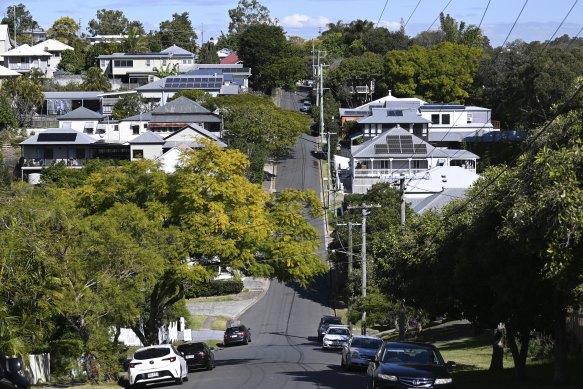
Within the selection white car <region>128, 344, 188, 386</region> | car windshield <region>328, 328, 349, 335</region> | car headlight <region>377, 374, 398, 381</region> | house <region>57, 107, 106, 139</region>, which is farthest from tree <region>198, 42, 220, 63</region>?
car headlight <region>377, 374, 398, 381</region>

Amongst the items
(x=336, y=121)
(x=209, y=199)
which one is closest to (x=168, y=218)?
(x=209, y=199)

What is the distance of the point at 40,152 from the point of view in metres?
110

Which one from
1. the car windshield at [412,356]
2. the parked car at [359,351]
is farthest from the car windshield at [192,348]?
the car windshield at [412,356]

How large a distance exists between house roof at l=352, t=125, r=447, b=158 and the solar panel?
2893 centimetres

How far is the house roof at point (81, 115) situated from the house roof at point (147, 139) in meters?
Result: 17.2

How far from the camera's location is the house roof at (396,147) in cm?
10489

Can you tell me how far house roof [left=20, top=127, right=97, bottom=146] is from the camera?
109 metres

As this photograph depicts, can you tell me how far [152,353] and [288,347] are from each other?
24162mm

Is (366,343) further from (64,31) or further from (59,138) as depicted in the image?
(64,31)

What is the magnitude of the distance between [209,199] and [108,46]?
125 m

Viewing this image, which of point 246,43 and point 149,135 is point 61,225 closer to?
point 149,135

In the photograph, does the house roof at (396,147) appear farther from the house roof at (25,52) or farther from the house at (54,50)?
the house at (54,50)

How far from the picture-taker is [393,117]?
392 ft

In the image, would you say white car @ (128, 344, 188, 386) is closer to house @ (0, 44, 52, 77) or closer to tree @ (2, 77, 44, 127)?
tree @ (2, 77, 44, 127)
